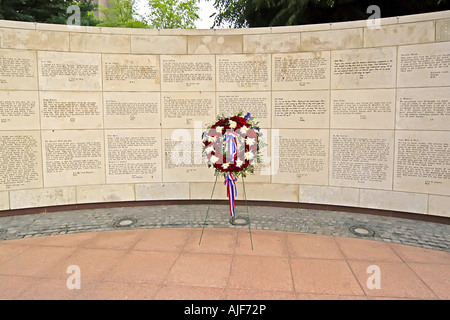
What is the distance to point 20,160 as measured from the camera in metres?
6.12

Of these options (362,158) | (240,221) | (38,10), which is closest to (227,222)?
→ (240,221)

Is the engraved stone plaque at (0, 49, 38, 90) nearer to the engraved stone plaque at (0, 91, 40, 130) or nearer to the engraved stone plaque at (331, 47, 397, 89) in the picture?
the engraved stone plaque at (0, 91, 40, 130)

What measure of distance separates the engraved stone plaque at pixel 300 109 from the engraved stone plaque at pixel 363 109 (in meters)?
0.22

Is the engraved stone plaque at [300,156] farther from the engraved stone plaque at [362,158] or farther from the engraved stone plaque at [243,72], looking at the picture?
the engraved stone plaque at [243,72]

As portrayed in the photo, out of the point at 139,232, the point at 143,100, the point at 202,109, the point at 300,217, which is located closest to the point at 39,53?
the point at 143,100

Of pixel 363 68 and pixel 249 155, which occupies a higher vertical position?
pixel 363 68

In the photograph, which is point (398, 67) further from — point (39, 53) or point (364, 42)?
point (39, 53)

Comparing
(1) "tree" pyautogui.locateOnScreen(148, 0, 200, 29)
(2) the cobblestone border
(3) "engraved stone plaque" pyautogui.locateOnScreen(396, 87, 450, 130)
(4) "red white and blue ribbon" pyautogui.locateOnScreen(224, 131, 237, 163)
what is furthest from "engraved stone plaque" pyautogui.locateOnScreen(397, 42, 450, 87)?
(1) "tree" pyautogui.locateOnScreen(148, 0, 200, 29)

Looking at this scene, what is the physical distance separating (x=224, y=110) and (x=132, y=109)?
222 centimetres

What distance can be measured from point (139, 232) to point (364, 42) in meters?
6.21

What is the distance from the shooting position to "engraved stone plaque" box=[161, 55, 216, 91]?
6602 mm

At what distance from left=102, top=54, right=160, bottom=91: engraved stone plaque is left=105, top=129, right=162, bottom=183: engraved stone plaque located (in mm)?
1060

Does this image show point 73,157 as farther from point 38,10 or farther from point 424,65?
point 38,10

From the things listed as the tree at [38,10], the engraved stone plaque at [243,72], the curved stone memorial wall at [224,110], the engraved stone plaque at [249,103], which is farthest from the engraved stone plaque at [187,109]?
the tree at [38,10]
